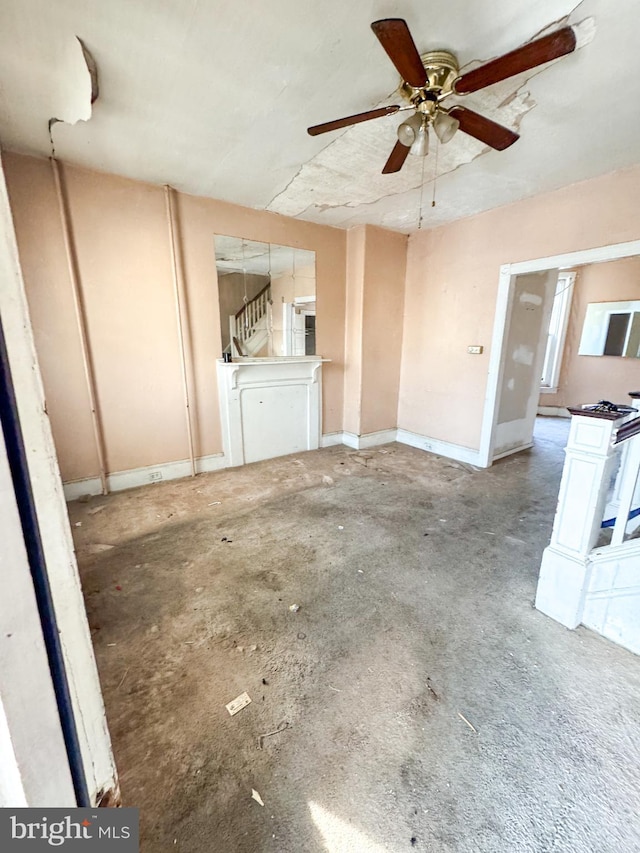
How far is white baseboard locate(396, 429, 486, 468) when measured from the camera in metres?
3.97

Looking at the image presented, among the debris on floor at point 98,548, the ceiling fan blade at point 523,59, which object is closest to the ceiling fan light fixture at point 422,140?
the ceiling fan blade at point 523,59

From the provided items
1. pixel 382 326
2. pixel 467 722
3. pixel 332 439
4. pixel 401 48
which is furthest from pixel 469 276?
pixel 467 722

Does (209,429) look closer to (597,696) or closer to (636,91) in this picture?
(597,696)

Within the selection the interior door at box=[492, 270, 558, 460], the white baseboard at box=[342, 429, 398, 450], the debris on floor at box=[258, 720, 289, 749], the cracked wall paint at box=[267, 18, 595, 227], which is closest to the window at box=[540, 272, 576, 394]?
the interior door at box=[492, 270, 558, 460]

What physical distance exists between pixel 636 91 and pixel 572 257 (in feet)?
4.24

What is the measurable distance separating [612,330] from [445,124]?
557 cm

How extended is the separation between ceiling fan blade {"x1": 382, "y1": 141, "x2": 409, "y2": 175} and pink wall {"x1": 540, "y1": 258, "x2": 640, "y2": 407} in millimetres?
5159

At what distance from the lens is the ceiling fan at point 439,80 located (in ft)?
4.38

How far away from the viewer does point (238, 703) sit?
1.38 m

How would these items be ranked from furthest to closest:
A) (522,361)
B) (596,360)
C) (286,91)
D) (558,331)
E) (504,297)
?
1. (558,331)
2. (596,360)
3. (522,361)
4. (504,297)
5. (286,91)

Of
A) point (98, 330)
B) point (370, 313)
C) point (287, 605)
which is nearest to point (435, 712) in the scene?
point (287, 605)

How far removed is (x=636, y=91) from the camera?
1.85m

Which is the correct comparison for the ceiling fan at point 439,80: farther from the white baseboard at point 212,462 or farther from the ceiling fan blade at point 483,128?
the white baseboard at point 212,462

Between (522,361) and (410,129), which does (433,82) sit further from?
(522,361)
